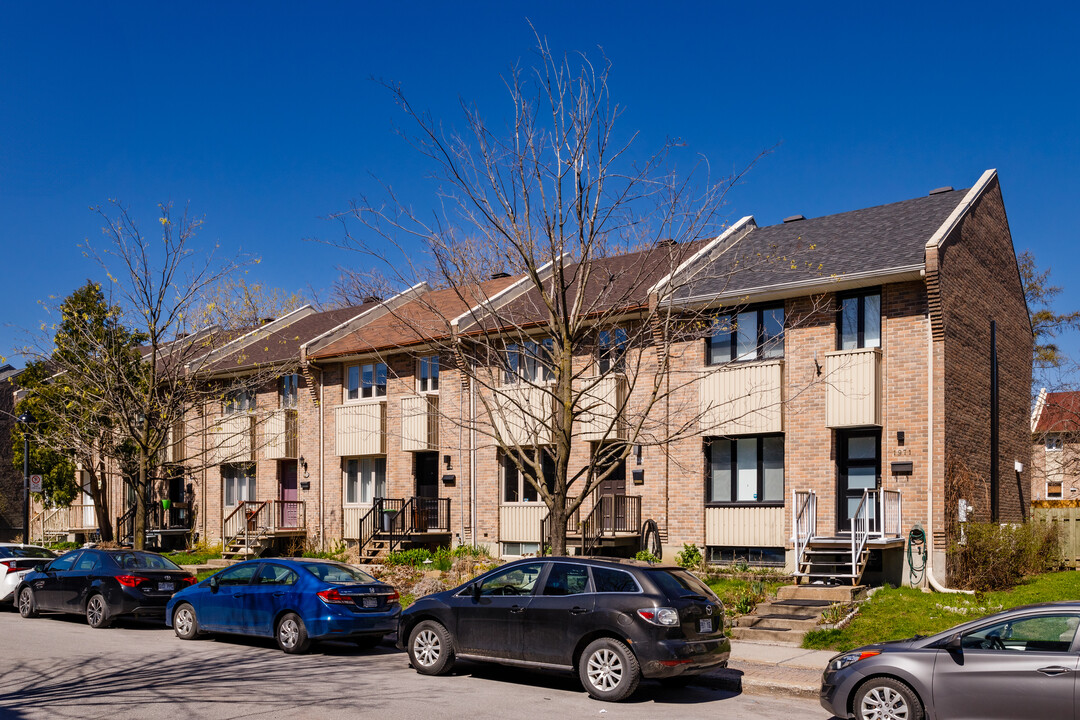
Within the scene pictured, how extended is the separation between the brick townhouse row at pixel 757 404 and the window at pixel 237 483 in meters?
3.16

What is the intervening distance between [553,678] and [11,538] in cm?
3864

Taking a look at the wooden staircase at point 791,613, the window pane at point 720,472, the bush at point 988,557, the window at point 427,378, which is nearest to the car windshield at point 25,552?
the window at point 427,378

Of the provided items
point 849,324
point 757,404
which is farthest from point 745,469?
point 849,324

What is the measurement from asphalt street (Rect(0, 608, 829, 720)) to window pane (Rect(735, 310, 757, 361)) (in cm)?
1049

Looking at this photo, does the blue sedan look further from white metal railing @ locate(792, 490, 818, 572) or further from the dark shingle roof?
the dark shingle roof

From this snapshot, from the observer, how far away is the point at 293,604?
1457 cm

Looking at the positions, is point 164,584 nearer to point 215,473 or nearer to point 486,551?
point 486,551

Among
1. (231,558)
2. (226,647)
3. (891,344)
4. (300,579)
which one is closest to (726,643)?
(300,579)

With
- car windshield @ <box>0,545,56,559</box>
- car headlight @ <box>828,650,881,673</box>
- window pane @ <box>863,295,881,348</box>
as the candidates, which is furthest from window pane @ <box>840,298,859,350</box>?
car windshield @ <box>0,545,56,559</box>

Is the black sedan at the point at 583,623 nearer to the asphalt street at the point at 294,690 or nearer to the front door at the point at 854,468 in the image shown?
the asphalt street at the point at 294,690

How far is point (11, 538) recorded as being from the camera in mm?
43219

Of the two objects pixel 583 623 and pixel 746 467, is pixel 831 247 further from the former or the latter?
pixel 583 623

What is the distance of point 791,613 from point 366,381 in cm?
1626

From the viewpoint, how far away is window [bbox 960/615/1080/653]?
29.3ft
